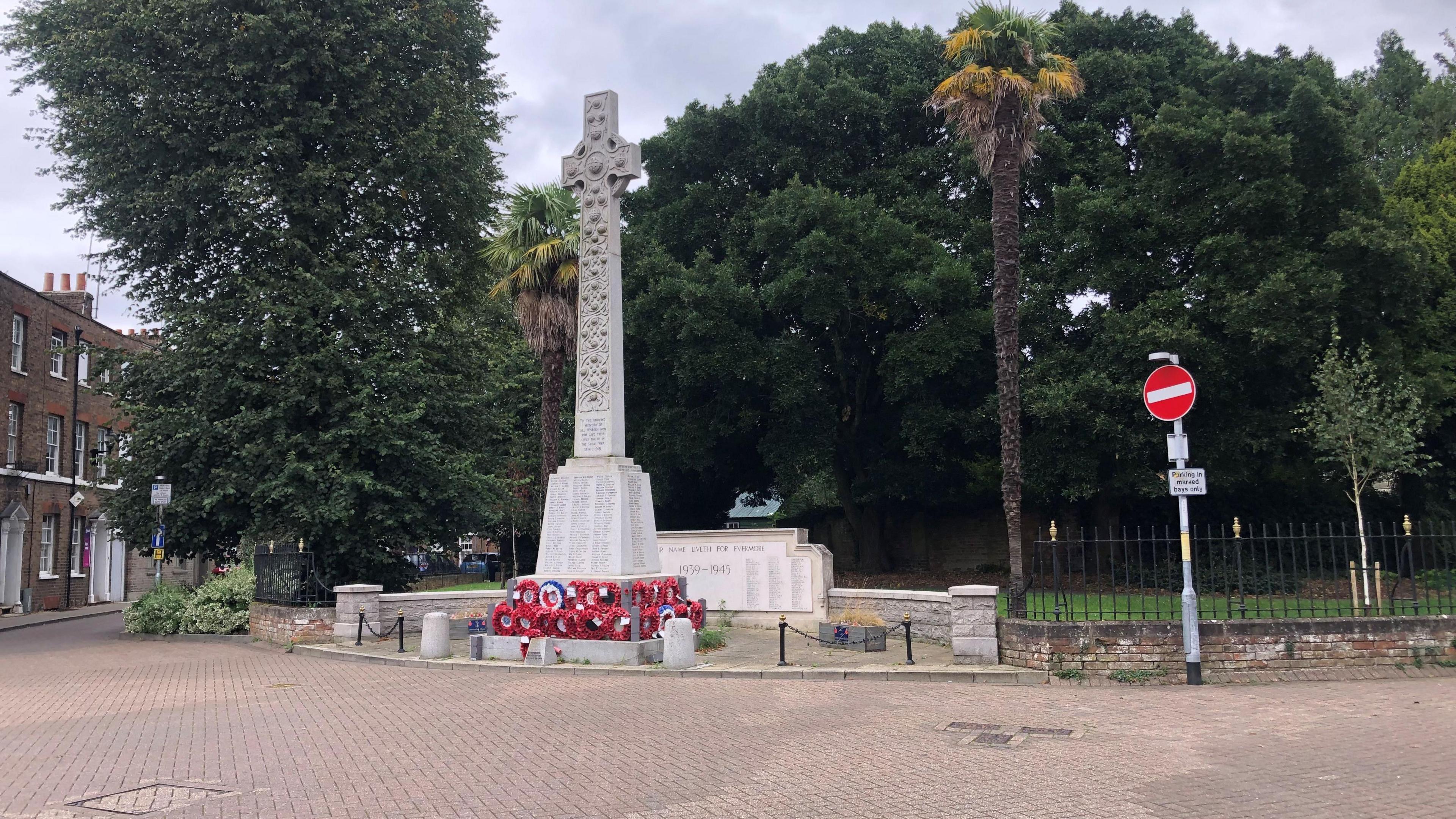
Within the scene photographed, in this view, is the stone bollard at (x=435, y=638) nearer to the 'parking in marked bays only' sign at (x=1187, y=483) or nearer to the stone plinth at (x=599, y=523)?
the stone plinth at (x=599, y=523)

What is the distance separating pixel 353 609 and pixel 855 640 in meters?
9.67

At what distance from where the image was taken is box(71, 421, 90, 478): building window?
35.1 m

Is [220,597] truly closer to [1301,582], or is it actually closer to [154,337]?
[154,337]

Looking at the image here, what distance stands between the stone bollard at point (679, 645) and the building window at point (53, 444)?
94.8ft

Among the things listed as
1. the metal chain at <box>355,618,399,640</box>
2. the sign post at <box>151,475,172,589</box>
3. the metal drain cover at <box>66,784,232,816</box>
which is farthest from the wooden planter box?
the sign post at <box>151,475,172,589</box>

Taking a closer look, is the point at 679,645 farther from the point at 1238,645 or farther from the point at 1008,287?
the point at 1008,287

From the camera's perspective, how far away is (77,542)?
118 feet

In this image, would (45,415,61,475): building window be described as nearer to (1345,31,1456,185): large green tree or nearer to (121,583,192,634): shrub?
(121,583,192,634): shrub

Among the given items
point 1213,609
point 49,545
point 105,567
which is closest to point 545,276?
point 1213,609

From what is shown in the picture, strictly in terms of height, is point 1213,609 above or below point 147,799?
above

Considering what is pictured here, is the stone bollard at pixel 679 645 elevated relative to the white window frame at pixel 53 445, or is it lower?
lower

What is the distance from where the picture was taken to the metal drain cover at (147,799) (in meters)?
7.11

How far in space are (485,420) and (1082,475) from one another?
555 inches

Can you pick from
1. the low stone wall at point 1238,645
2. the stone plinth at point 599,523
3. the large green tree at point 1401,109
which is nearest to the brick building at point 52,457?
the stone plinth at point 599,523
